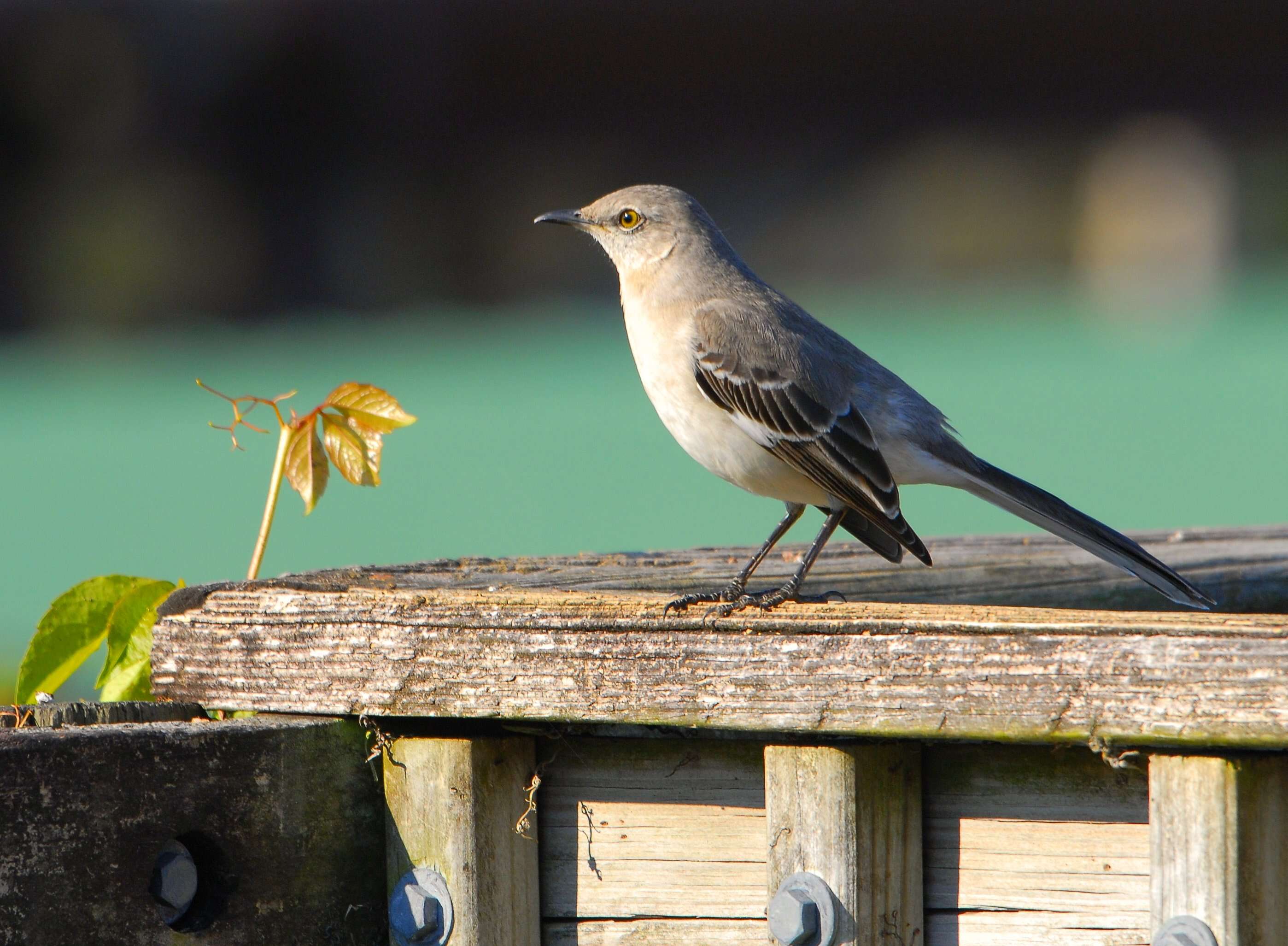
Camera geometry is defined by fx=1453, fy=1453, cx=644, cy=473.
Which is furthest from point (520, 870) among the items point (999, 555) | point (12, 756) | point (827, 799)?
point (999, 555)

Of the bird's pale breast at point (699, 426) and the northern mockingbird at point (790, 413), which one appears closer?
the northern mockingbird at point (790, 413)

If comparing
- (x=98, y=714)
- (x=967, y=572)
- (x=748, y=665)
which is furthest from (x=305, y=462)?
(x=967, y=572)

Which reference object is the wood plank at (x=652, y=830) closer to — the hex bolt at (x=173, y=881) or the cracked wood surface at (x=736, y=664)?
the cracked wood surface at (x=736, y=664)

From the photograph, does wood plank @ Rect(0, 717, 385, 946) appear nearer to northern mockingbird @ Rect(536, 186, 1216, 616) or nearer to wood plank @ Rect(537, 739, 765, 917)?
wood plank @ Rect(537, 739, 765, 917)

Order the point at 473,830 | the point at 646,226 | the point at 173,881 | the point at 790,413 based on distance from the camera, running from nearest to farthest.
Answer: the point at 173,881
the point at 473,830
the point at 790,413
the point at 646,226

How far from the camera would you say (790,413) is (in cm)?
365

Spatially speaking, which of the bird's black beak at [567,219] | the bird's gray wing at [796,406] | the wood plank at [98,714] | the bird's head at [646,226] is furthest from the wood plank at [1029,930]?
the bird's black beak at [567,219]

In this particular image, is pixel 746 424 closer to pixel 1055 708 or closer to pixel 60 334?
pixel 1055 708

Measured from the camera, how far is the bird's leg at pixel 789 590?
2205mm

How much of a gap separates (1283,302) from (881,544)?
13.6ft

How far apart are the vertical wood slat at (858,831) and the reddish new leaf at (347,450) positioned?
1.15m

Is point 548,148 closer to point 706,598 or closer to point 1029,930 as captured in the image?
point 706,598

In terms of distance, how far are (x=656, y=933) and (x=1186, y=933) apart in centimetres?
73

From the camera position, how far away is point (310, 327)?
8141 mm
